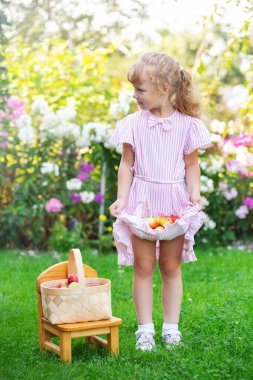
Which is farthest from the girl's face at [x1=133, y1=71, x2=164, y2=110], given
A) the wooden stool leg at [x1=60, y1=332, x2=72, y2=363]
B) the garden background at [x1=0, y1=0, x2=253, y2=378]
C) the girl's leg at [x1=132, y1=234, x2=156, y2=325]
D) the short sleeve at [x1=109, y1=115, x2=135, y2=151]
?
the garden background at [x1=0, y1=0, x2=253, y2=378]

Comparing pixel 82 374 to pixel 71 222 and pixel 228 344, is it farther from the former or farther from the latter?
pixel 71 222

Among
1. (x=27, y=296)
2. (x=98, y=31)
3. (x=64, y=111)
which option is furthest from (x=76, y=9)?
(x=27, y=296)

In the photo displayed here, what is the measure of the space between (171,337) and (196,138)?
0.90 m

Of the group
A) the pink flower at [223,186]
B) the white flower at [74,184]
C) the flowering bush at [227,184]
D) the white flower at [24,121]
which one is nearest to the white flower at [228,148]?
the flowering bush at [227,184]

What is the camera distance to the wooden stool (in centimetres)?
284

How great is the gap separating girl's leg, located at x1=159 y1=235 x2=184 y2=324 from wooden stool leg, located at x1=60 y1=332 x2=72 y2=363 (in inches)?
21.6

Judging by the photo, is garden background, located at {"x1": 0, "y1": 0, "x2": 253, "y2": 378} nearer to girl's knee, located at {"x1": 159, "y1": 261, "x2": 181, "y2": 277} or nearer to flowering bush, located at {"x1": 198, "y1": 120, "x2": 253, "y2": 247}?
flowering bush, located at {"x1": 198, "y1": 120, "x2": 253, "y2": 247}

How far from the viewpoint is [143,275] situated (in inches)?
125

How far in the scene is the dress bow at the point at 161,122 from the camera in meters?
3.14

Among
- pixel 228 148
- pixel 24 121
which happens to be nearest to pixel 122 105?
pixel 24 121

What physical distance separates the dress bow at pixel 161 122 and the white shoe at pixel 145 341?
36.0 inches

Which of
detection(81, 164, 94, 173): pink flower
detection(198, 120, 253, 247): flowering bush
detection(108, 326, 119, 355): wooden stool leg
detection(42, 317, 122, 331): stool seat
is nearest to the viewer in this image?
detection(42, 317, 122, 331): stool seat

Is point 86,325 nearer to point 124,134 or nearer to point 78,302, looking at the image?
point 78,302

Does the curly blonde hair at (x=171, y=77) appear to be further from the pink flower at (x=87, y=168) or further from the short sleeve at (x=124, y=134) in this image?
the pink flower at (x=87, y=168)
